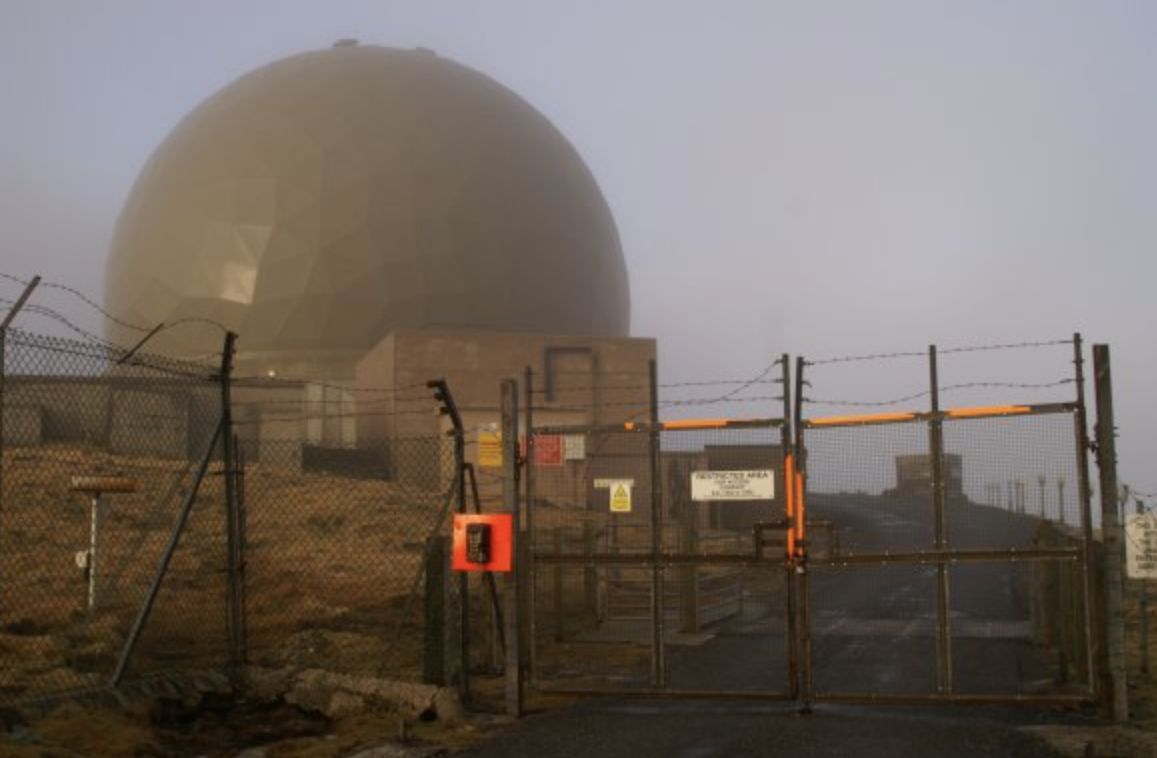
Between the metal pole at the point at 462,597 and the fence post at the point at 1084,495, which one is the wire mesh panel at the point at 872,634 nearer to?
the fence post at the point at 1084,495

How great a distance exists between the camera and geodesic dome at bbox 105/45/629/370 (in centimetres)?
4653

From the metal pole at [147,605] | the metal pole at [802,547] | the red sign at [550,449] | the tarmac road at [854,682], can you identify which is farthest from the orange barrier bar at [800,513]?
the red sign at [550,449]

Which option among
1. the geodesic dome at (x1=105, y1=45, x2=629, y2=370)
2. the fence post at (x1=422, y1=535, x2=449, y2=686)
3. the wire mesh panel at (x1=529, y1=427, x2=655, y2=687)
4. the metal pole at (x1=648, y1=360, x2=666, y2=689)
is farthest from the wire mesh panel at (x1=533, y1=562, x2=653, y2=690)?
the geodesic dome at (x1=105, y1=45, x2=629, y2=370)

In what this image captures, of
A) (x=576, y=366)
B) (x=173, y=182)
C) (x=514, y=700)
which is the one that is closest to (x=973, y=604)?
(x=514, y=700)

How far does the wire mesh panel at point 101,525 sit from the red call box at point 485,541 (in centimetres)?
246

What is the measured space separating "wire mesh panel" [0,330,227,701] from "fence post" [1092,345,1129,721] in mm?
7733

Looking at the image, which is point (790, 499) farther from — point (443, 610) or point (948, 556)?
point (443, 610)

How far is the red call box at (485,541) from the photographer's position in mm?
11047

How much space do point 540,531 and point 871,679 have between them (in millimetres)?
11436

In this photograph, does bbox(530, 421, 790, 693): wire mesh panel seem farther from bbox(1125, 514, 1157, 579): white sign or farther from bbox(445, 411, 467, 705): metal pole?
bbox(1125, 514, 1157, 579): white sign

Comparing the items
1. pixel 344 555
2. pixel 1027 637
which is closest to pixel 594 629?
pixel 1027 637

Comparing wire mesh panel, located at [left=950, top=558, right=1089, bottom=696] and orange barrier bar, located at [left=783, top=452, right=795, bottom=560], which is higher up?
orange barrier bar, located at [left=783, top=452, right=795, bottom=560]

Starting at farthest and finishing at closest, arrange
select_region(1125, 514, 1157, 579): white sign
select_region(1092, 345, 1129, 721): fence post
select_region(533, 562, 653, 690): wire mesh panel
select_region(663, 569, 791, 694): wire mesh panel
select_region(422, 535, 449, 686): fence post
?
1. select_region(533, 562, 653, 690): wire mesh panel
2. select_region(663, 569, 791, 694): wire mesh panel
3. select_region(1125, 514, 1157, 579): white sign
4. select_region(422, 535, 449, 686): fence post
5. select_region(1092, 345, 1129, 721): fence post

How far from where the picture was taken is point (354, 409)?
44656 millimetres
